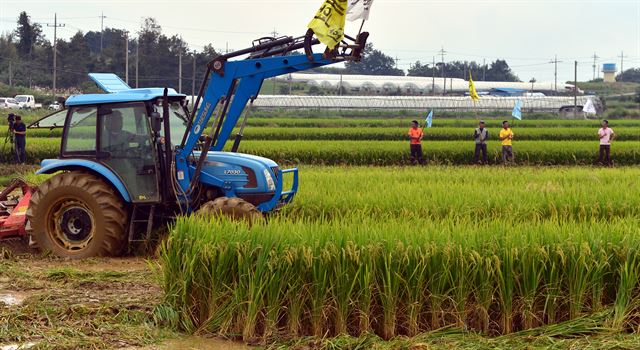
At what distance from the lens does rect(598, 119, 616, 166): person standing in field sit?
85.5ft

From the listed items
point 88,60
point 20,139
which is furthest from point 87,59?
point 20,139

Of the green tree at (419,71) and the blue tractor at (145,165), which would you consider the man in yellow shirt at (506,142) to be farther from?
the green tree at (419,71)

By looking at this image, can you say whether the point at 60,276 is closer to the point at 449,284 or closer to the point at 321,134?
the point at 449,284

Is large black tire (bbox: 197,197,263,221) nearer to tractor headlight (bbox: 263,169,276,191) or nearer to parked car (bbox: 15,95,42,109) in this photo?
tractor headlight (bbox: 263,169,276,191)

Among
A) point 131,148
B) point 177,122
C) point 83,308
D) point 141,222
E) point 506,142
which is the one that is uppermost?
point 177,122

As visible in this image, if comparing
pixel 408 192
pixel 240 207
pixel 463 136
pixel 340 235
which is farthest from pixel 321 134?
pixel 340 235

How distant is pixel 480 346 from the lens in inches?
272

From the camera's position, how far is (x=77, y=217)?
1105cm

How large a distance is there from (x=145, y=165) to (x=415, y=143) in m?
16.2

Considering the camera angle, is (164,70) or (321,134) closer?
(321,134)

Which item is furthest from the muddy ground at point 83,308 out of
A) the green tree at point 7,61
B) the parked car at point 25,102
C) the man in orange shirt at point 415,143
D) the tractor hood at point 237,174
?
the green tree at point 7,61

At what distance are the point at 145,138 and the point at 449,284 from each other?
15.6ft

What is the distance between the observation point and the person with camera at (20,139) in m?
24.2

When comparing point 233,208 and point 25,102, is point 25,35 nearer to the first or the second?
point 25,102
